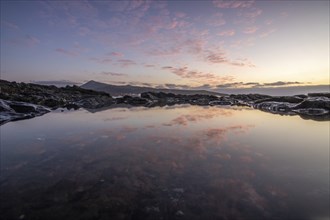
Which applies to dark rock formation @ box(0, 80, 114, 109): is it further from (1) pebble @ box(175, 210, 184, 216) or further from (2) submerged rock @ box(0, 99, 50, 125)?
(1) pebble @ box(175, 210, 184, 216)

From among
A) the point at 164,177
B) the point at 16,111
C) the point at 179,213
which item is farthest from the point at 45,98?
the point at 179,213

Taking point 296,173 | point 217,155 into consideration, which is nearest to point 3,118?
point 217,155

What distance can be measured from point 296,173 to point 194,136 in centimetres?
598

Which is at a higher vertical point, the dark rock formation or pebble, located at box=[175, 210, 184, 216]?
the dark rock formation

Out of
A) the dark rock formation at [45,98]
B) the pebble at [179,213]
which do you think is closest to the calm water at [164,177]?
the pebble at [179,213]

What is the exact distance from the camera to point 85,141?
11078 mm

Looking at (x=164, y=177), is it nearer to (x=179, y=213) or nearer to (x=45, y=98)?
(x=179, y=213)

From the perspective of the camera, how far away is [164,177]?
6.59 m

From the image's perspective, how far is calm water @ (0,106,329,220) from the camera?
486 cm

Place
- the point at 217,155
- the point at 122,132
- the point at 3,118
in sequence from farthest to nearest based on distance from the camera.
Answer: the point at 3,118 < the point at 122,132 < the point at 217,155

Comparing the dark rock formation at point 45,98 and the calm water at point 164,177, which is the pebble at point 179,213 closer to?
the calm water at point 164,177

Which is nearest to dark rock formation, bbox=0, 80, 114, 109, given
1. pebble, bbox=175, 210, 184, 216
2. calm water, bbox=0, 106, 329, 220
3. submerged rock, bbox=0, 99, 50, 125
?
submerged rock, bbox=0, 99, 50, 125

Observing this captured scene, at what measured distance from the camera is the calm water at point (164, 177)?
4.86m

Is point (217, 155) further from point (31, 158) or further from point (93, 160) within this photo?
point (31, 158)
